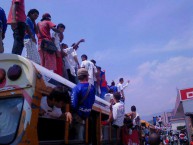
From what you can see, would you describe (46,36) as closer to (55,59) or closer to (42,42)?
(42,42)

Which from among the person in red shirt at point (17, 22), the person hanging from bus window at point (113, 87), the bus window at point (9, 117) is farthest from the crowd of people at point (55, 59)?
the person hanging from bus window at point (113, 87)

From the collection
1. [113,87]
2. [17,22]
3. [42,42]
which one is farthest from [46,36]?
[113,87]

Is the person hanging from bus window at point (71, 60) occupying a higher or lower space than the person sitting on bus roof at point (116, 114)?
higher

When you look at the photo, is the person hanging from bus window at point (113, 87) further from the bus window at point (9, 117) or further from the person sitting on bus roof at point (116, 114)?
the bus window at point (9, 117)

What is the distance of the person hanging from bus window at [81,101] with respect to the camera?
367 cm

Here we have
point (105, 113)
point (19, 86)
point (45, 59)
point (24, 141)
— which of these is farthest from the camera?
point (45, 59)

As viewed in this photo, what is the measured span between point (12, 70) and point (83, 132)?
1.47 m

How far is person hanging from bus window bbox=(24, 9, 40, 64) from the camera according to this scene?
18.3 feet

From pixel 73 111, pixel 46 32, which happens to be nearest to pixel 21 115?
pixel 73 111

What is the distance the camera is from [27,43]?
5.71 m

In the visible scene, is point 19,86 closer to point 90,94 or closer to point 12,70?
point 12,70

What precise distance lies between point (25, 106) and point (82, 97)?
1.06 meters

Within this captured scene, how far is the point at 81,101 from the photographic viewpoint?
3732 millimetres

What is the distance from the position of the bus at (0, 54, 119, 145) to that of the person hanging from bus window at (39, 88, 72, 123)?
6 cm
